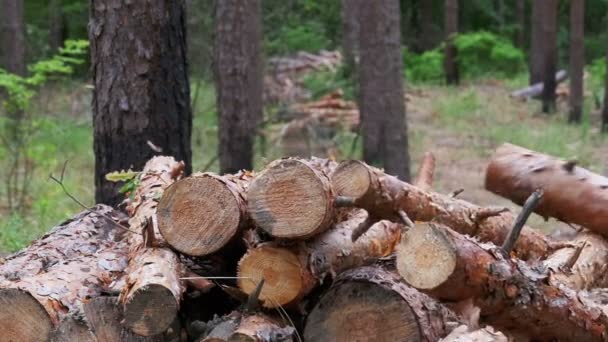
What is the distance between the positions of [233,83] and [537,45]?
13.4 metres

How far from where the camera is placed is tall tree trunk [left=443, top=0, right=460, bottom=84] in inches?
997

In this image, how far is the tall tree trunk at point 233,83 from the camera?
10703 millimetres

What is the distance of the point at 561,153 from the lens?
14133 mm

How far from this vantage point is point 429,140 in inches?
645

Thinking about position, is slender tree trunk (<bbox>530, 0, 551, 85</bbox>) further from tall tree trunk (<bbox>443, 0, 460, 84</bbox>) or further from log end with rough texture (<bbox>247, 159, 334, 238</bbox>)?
log end with rough texture (<bbox>247, 159, 334, 238</bbox>)

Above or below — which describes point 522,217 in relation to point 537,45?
above

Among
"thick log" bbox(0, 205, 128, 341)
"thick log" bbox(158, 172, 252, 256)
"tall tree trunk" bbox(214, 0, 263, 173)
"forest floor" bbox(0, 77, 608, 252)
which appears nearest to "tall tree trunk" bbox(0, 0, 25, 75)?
"forest floor" bbox(0, 77, 608, 252)

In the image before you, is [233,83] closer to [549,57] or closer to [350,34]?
[350,34]

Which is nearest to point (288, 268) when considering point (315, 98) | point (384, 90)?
point (384, 90)

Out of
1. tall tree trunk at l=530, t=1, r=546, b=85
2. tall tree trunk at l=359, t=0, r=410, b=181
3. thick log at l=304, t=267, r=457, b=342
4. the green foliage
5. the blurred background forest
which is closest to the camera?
thick log at l=304, t=267, r=457, b=342

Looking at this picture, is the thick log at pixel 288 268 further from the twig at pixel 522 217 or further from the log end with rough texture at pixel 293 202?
the twig at pixel 522 217

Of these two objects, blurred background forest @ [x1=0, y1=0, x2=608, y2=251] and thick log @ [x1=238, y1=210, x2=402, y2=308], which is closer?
thick log @ [x1=238, y1=210, x2=402, y2=308]

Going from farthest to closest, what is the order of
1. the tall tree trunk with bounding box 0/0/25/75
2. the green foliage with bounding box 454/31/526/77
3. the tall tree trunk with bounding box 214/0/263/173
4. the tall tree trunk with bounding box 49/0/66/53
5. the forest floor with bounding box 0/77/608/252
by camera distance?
the green foliage with bounding box 454/31/526/77
the tall tree trunk with bounding box 49/0/66/53
the tall tree trunk with bounding box 0/0/25/75
the tall tree trunk with bounding box 214/0/263/173
the forest floor with bounding box 0/77/608/252

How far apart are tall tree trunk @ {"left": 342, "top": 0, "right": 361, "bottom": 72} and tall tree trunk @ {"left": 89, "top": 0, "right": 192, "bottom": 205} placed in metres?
11.5
